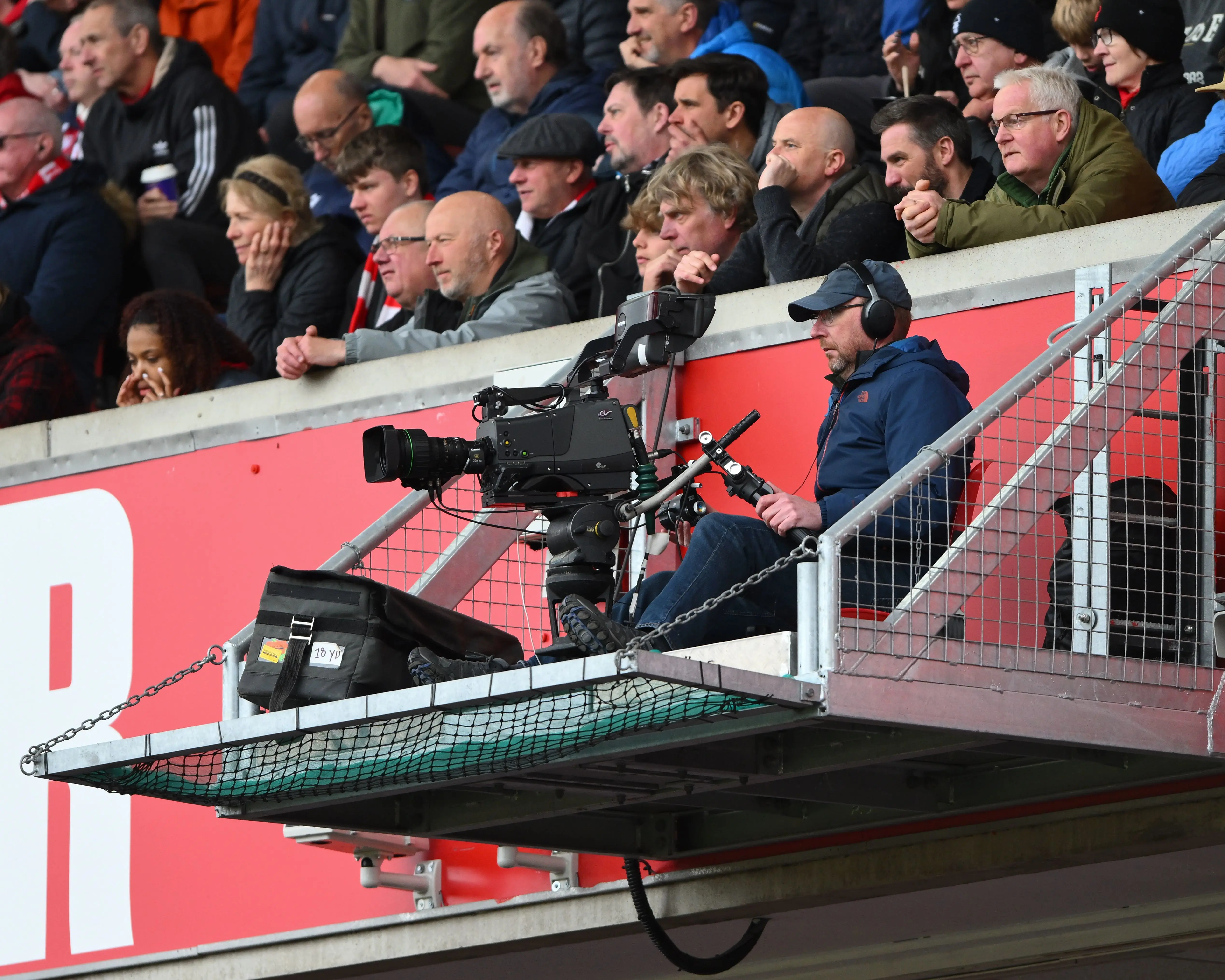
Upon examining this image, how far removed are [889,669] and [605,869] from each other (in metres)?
1.94

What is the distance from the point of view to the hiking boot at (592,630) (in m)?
4.32

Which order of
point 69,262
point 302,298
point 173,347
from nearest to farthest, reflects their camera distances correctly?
1. point 173,347
2. point 302,298
3. point 69,262

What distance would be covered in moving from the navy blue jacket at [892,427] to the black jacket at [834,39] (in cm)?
361

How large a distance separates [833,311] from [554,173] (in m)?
2.92

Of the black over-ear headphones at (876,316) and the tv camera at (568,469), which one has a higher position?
the black over-ear headphones at (876,316)

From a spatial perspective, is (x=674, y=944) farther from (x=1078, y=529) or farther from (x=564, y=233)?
(x=564, y=233)

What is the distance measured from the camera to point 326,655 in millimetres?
4910

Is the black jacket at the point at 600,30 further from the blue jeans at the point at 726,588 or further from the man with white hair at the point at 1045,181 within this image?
the blue jeans at the point at 726,588

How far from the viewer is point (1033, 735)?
435cm

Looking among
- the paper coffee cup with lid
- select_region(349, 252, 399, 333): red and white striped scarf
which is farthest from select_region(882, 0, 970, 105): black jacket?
the paper coffee cup with lid

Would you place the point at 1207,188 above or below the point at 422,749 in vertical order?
above

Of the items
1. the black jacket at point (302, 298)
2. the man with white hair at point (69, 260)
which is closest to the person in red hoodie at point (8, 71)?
the man with white hair at point (69, 260)

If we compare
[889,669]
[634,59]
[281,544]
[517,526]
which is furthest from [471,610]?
[634,59]

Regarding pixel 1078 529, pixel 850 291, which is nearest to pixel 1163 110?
pixel 850 291
